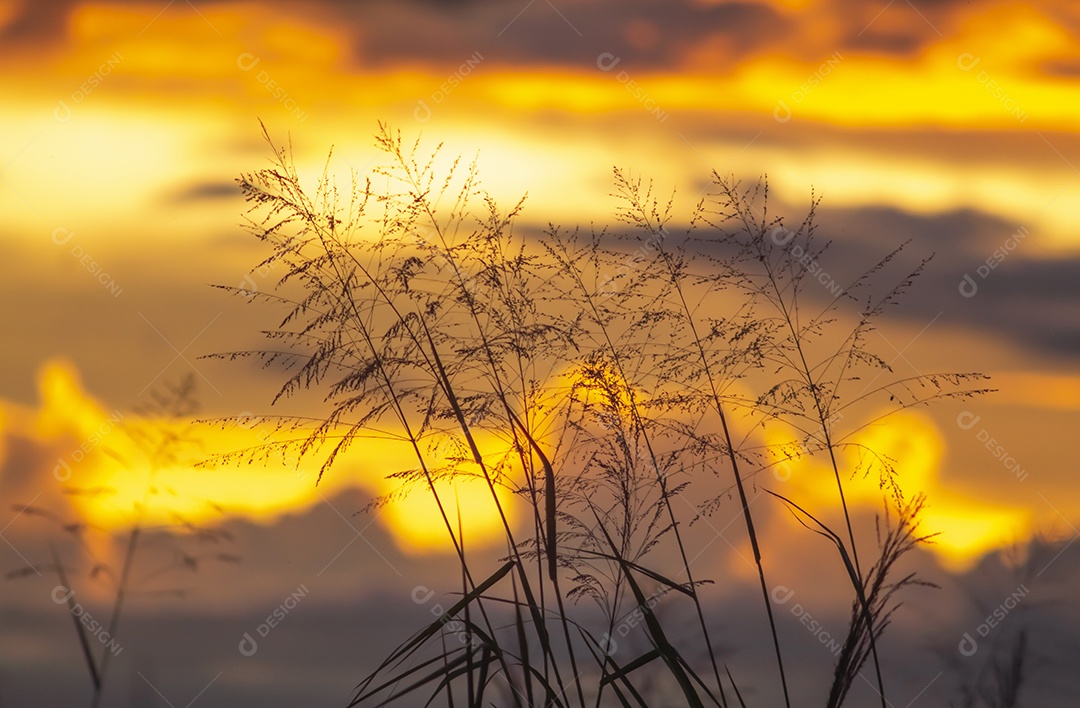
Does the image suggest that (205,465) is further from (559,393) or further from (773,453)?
(773,453)

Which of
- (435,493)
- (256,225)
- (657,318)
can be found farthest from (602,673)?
(256,225)

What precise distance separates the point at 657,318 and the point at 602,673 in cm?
121

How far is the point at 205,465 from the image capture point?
3184 mm

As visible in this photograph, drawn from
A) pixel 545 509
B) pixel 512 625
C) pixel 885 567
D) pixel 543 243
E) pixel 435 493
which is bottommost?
pixel 885 567

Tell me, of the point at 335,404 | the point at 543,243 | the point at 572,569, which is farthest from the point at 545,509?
the point at 543,243

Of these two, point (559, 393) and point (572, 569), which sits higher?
point (559, 393)

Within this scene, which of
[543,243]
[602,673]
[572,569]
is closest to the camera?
[602,673]

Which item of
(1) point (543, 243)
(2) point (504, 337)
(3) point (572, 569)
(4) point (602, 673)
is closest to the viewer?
(4) point (602, 673)

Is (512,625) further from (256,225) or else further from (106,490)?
(256,225)

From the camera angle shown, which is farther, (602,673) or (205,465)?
(205,465)

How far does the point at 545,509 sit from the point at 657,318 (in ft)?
2.92

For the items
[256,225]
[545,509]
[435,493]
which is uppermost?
[256,225]

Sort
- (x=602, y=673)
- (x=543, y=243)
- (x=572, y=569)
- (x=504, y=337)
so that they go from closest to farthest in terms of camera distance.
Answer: (x=602, y=673) < (x=572, y=569) < (x=504, y=337) < (x=543, y=243)

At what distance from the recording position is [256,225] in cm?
341
